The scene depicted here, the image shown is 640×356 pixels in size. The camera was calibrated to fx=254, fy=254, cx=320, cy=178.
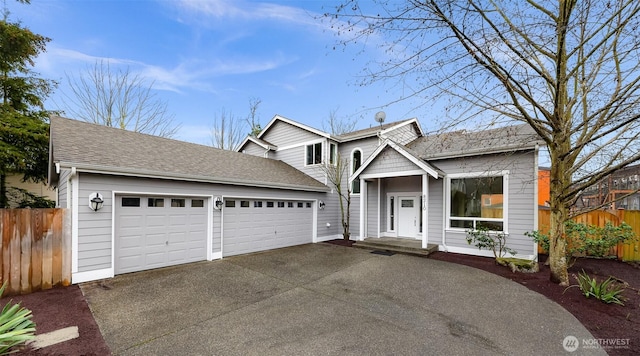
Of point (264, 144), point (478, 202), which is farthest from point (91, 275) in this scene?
point (478, 202)

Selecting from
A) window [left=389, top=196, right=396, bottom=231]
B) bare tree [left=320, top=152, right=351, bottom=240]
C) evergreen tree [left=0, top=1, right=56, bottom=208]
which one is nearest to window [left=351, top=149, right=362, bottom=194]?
bare tree [left=320, top=152, right=351, bottom=240]

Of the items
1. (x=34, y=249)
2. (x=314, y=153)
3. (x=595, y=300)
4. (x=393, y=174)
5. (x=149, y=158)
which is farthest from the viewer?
(x=314, y=153)

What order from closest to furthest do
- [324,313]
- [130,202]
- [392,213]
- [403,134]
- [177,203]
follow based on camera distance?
[324,313] → [130,202] → [177,203] → [392,213] → [403,134]

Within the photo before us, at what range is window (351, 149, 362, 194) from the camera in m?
12.4

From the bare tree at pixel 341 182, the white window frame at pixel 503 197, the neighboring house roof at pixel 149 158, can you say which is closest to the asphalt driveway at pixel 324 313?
the white window frame at pixel 503 197

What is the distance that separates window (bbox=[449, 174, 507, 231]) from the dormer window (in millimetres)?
6136

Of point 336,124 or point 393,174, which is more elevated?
point 336,124

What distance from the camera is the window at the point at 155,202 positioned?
697 centimetres

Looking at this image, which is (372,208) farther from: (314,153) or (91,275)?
(91,275)

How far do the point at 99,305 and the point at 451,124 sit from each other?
773 cm

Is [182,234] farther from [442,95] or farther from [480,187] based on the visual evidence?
[480,187]

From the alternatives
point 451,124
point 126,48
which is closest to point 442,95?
point 451,124

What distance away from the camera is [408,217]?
1103cm

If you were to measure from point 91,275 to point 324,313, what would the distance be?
561 cm
